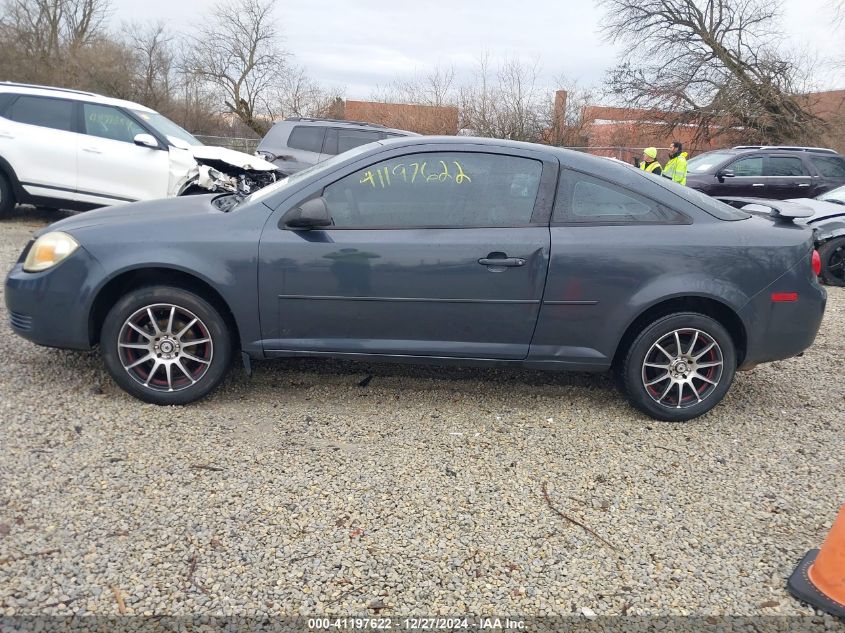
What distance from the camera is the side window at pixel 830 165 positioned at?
38.0 feet

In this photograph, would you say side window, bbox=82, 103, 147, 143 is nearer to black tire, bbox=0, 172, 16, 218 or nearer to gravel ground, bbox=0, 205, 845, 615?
black tire, bbox=0, 172, 16, 218

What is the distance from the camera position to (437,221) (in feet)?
11.8

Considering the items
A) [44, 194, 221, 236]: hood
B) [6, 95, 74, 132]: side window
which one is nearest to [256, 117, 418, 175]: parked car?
[6, 95, 74, 132]: side window

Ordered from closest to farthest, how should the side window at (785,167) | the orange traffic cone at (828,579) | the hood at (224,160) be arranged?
the orange traffic cone at (828,579), the hood at (224,160), the side window at (785,167)

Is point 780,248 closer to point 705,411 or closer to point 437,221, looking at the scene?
point 705,411

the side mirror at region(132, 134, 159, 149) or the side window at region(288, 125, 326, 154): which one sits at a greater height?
the side window at region(288, 125, 326, 154)

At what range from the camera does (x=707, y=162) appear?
1194cm

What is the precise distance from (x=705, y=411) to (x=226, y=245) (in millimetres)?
3028

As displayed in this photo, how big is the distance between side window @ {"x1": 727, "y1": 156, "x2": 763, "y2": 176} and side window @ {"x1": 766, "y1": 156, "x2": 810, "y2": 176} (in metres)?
0.18

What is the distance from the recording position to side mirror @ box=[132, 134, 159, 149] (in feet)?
26.8

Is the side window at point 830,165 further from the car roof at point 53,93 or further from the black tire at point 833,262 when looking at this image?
the car roof at point 53,93

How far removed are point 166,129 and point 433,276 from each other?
687 centimetres

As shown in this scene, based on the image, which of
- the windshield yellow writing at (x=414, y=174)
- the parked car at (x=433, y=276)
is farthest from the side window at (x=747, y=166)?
the windshield yellow writing at (x=414, y=174)

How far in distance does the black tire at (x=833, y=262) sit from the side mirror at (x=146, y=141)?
865cm
